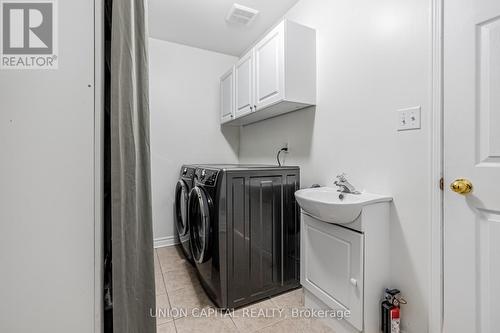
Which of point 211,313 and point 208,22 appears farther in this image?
point 208,22

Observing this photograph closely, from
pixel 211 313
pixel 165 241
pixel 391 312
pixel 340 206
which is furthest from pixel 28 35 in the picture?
pixel 165 241

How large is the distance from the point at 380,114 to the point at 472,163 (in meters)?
0.55

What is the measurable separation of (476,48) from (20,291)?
6.30ft

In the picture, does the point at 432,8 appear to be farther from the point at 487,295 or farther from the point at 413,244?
the point at 487,295

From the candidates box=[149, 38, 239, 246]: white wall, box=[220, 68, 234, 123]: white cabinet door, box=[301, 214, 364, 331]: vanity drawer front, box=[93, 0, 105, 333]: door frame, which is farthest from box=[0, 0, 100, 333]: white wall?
box=[149, 38, 239, 246]: white wall

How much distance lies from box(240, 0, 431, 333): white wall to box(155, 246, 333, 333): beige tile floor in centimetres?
68

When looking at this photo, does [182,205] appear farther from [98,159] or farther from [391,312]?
[391,312]

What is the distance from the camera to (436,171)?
117cm

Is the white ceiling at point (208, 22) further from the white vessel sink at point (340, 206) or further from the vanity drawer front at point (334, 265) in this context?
the vanity drawer front at point (334, 265)

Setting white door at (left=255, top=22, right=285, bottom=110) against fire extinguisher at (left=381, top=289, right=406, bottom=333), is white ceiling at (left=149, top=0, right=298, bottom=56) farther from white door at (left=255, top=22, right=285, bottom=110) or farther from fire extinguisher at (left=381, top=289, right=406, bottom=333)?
fire extinguisher at (left=381, top=289, right=406, bottom=333)

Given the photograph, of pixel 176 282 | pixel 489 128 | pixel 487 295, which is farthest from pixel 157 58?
pixel 487 295

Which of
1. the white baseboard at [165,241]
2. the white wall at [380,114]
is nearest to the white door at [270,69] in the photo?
the white wall at [380,114]

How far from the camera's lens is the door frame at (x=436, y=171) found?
1.15 meters

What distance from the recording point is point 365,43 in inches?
61.2
